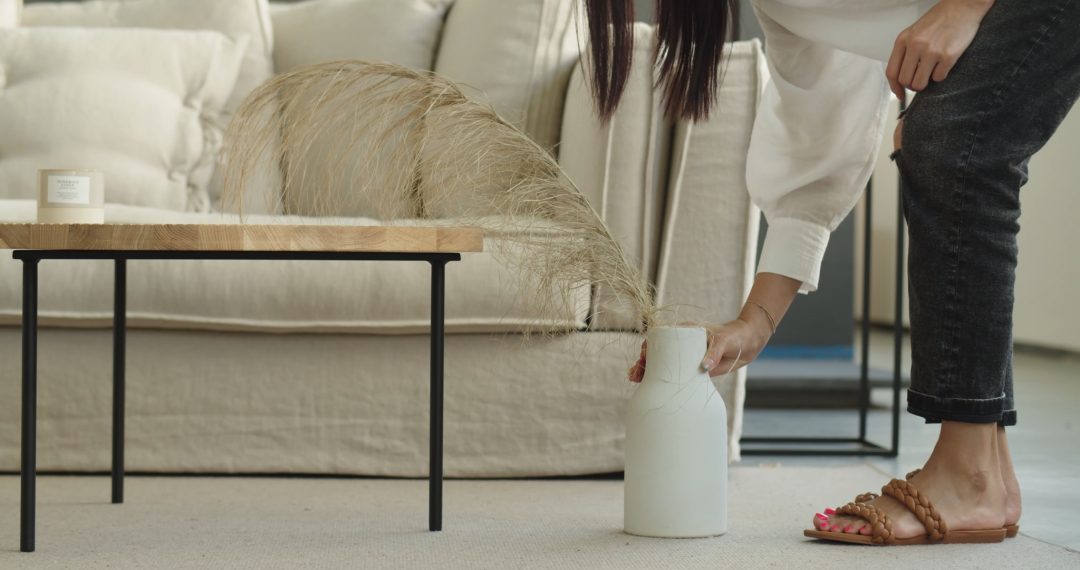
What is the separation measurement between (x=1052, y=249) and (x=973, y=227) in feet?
12.0

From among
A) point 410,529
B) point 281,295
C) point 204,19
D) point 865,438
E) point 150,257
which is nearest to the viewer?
point 150,257

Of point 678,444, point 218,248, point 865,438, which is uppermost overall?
point 218,248

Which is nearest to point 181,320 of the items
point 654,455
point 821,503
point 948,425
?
point 654,455

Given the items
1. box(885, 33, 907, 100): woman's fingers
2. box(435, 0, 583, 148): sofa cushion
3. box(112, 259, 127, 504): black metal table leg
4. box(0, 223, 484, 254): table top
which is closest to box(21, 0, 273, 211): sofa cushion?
box(435, 0, 583, 148): sofa cushion

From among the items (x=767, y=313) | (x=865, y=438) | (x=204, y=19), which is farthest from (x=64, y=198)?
(x=865, y=438)

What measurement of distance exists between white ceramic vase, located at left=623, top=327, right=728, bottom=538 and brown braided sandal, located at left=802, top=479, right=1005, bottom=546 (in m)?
0.13

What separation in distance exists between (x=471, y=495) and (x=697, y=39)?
2.37 ft

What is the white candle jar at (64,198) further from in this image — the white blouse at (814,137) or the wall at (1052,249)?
the wall at (1052,249)

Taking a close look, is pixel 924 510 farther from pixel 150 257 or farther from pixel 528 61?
pixel 528 61

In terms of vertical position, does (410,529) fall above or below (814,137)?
below

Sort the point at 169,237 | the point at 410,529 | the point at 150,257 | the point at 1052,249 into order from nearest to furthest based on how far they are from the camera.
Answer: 1. the point at 169,237
2. the point at 150,257
3. the point at 410,529
4. the point at 1052,249

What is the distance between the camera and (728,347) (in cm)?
140

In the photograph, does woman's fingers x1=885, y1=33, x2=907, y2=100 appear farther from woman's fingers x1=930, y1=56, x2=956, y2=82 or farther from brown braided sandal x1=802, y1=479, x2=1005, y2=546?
brown braided sandal x1=802, y1=479, x2=1005, y2=546

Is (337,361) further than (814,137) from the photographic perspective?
Yes
